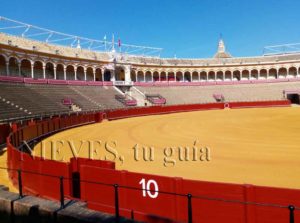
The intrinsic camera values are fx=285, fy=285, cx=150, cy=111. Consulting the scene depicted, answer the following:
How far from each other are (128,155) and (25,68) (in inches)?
1289

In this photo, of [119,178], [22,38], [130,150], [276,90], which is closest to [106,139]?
[130,150]

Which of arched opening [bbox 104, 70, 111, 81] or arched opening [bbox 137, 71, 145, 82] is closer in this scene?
arched opening [bbox 104, 70, 111, 81]

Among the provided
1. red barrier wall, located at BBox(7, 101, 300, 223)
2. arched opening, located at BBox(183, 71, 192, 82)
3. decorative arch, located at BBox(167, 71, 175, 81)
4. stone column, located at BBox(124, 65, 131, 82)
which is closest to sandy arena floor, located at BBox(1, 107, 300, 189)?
red barrier wall, located at BBox(7, 101, 300, 223)

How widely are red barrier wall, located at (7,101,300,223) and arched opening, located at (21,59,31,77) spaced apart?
3323 centimetres

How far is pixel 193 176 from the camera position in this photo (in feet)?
29.0

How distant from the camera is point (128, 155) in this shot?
12250 mm

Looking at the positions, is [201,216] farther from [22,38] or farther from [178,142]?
[22,38]

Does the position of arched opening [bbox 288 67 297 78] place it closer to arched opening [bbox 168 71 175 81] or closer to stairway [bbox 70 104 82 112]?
arched opening [bbox 168 71 175 81]

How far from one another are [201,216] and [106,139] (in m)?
12.4

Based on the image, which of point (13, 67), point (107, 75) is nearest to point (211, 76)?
point (107, 75)

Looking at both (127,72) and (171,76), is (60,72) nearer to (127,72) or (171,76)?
(127,72)

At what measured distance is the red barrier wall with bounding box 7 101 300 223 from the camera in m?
4.61

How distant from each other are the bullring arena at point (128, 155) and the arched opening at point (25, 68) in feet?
0.56

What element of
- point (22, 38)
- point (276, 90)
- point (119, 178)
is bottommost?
point (119, 178)
